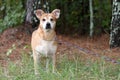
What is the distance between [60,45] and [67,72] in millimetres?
3720

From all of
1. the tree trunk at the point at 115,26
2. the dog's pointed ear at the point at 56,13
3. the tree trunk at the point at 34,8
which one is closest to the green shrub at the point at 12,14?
the tree trunk at the point at 34,8

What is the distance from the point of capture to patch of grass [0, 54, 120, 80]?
714 centimetres

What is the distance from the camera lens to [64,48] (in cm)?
1079

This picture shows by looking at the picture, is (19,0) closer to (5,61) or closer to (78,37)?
(78,37)

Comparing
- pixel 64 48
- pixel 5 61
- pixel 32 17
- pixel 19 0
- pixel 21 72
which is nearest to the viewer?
pixel 21 72

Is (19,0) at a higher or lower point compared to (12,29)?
higher

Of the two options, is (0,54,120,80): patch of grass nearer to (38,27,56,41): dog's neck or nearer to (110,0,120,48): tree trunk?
(38,27,56,41): dog's neck

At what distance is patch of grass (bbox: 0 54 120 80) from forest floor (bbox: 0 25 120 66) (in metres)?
1.14

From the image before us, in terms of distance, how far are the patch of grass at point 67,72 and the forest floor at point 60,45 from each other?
3.74ft

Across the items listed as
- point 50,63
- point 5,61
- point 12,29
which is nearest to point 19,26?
point 12,29

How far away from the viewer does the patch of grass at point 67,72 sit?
7.14 meters

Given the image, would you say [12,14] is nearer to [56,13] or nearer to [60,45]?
[60,45]

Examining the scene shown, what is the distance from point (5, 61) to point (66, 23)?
390 cm

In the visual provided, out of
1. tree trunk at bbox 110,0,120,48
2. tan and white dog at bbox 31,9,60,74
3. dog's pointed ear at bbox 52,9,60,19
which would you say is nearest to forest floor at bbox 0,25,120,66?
tree trunk at bbox 110,0,120,48
